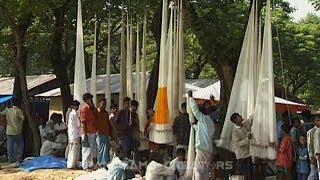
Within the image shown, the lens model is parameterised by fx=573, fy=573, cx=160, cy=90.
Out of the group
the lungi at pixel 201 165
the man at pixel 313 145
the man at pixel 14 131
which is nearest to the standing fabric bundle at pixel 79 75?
the man at pixel 14 131

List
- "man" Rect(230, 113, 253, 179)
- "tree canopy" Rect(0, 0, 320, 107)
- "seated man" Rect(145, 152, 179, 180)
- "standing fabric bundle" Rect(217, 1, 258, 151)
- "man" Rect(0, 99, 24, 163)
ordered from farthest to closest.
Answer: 1. "tree canopy" Rect(0, 0, 320, 107)
2. "man" Rect(0, 99, 24, 163)
3. "standing fabric bundle" Rect(217, 1, 258, 151)
4. "man" Rect(230, 113, 253, 179)
5. "seated man" Rect(145, 152, 179, 180)

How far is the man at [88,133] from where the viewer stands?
1102 cm

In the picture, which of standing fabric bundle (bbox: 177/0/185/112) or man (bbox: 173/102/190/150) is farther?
standing fabric bundle (bbox: 177/0/185/112)

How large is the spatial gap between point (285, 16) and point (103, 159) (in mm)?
17047

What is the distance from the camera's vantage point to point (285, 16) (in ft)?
85.7

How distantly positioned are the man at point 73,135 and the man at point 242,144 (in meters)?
3.36

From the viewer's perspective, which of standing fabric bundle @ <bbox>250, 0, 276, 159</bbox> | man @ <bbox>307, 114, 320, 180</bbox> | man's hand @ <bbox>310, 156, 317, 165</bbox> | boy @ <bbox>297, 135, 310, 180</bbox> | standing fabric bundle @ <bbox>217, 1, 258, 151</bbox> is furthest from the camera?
standing fabric bundle @ <bbox>217, 1, 258, 151</bbox>

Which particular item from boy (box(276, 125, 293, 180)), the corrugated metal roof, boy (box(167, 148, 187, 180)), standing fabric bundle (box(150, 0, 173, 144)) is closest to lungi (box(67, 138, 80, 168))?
standing fabric bundle (box(150, 0, 173, 144))

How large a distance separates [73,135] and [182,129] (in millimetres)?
2428

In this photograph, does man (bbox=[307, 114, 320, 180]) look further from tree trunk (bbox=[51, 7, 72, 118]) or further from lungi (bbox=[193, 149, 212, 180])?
tree trunk (bbox=[51, 7, 72, 118])

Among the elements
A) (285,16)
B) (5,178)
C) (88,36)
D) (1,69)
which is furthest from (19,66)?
(1,69)

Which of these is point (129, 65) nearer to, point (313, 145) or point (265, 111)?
point (265, 111)

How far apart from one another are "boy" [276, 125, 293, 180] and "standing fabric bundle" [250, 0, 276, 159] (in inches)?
4.8

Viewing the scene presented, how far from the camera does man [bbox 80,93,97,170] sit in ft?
36.1
